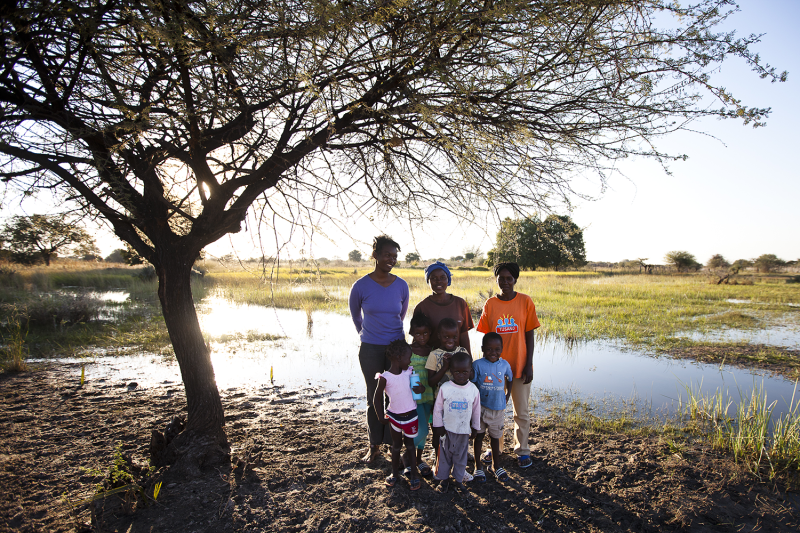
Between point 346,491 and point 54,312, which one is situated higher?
point 54,312

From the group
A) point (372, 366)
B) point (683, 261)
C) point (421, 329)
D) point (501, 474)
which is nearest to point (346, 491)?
point (372, 366)

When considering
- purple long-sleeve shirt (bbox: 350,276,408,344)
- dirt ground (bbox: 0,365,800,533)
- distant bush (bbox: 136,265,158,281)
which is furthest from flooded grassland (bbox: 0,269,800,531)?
distant bush (bbox: 136,265,158,281)

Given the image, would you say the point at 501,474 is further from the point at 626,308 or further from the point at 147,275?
the point at 147,275

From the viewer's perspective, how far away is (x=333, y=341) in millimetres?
11148

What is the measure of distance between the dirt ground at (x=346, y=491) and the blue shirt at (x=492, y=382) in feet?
2.36

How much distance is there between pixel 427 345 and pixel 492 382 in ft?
2.25

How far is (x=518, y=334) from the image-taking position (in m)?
3.96

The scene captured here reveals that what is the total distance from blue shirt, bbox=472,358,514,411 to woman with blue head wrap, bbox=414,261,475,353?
253 mm

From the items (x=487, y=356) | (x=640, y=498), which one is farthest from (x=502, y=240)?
(x=640, y=498)

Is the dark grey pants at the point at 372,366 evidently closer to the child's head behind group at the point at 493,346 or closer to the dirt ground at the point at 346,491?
the dirt ground at the point at 346,491

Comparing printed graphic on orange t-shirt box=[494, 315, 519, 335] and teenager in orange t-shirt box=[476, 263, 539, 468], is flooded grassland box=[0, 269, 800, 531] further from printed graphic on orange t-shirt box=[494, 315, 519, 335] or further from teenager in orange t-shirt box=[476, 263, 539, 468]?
printed graphic on orange t-shirt box=[494, 315, 519, 335]

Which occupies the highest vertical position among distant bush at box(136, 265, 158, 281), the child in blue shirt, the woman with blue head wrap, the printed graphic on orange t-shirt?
distant bush at box(136, 265, 158, 281)

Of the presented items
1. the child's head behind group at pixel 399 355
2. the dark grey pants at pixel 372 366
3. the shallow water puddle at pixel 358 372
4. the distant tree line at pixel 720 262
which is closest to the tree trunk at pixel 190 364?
the dark grey pants at pixel 372 366

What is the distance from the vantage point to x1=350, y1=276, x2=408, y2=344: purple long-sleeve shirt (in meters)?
3.86
